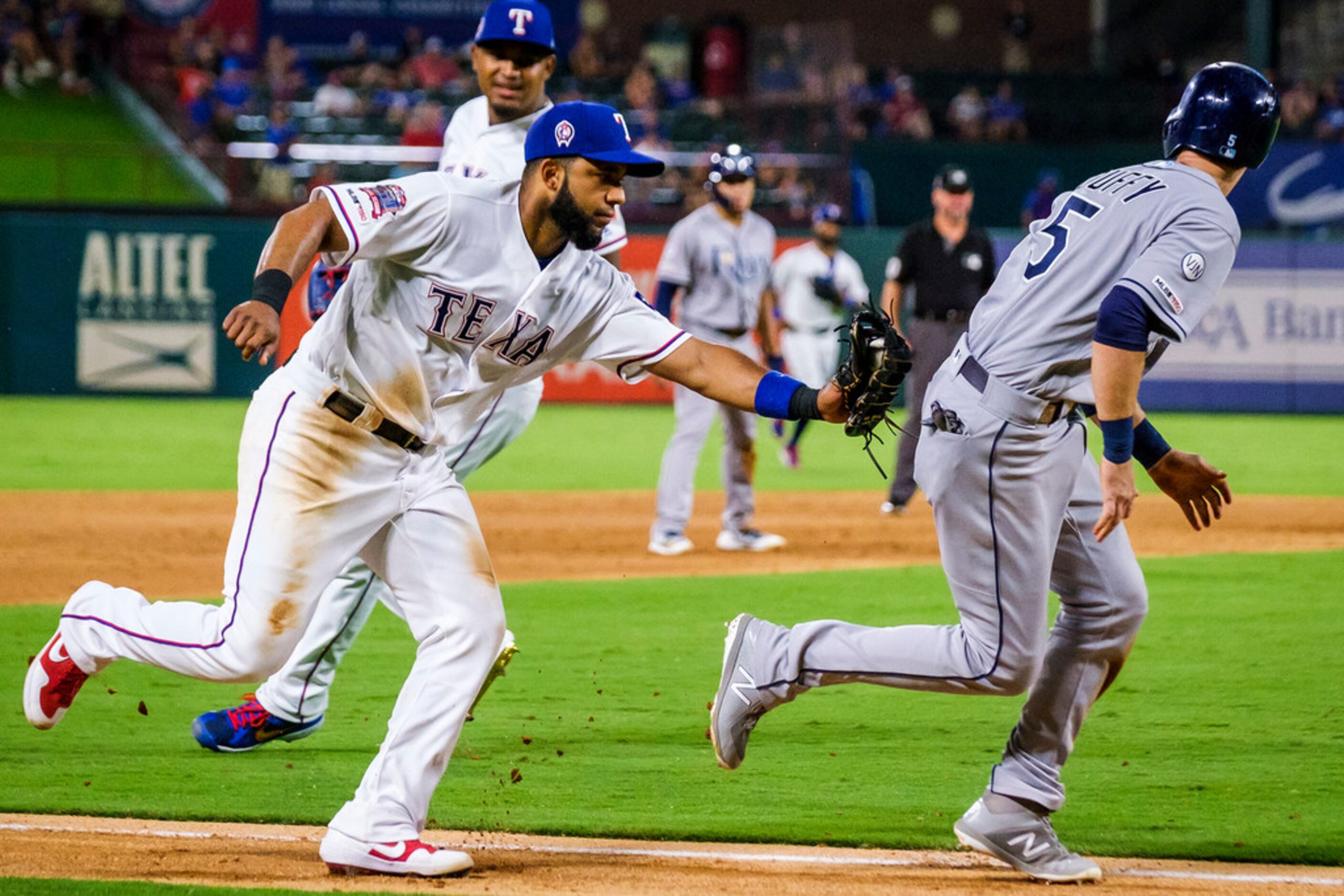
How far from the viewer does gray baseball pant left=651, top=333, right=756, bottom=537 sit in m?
9.44

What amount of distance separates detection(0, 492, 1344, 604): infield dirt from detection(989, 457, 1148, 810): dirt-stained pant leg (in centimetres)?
478

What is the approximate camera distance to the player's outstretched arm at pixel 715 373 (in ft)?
14.0

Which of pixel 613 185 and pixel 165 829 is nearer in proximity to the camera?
pixel 613 185

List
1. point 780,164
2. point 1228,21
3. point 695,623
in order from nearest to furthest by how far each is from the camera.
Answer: point 695,623 < point 780,164 < point 1228,21

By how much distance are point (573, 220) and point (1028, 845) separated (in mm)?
2000

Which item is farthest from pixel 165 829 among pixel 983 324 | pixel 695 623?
pixel 695 623

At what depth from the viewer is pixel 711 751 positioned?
5.45 meters

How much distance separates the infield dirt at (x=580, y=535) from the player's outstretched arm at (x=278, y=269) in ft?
15.2

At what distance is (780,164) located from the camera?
20766mm

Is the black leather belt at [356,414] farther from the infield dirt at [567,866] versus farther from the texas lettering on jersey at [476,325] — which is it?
the infield dirt at [567,866]

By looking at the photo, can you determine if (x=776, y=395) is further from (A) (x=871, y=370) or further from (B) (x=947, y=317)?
(B) (x=947, y=317)

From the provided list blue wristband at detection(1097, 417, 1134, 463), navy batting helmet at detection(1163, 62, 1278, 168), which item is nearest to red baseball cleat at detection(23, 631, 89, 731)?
blue wristband at detection(1097, 417, 1134, 463)

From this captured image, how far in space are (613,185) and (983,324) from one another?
1.04 m

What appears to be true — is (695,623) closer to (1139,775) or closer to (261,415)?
(1139,775)
